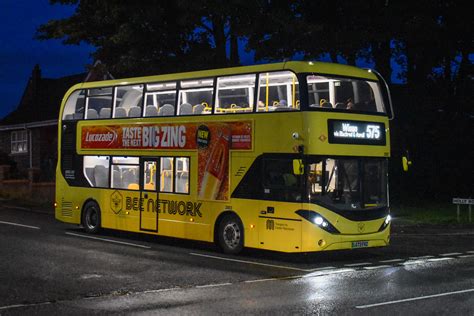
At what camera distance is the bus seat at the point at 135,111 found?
20.5 metres

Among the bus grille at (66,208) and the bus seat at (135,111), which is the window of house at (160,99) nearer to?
the bus seat at (135,111)

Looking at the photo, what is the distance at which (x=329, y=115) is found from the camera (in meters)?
16.4

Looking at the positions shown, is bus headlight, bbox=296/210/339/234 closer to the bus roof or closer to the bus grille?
the bus roof

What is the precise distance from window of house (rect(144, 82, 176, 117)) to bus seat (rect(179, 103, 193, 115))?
312 mm

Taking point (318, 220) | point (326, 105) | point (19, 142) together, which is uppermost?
point (19, 142)

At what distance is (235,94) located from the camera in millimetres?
17844

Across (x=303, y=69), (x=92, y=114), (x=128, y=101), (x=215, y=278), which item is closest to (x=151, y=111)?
(x=128, y=101)

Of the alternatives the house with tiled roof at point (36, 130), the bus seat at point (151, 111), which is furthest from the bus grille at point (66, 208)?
the house with tiled roof at point (36, 130)

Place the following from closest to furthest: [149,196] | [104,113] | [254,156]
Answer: [254,156] → [149,196] → [104,113]

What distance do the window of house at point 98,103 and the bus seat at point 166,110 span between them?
7.13 feet

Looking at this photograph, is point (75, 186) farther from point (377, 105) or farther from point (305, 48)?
point (305, 48)

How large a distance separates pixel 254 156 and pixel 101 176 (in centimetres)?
598

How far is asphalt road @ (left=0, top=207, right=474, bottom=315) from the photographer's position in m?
11.2

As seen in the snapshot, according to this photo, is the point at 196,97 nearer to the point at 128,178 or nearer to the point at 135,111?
the point at 135,111
